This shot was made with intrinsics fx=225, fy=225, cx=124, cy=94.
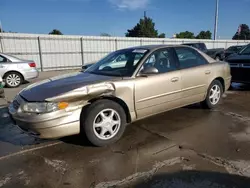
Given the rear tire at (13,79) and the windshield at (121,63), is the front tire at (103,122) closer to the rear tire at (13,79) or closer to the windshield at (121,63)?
the windshield at (121,63)

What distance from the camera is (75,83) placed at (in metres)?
3.46

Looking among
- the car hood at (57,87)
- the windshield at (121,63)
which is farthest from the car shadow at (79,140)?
the windshield at (121,63)

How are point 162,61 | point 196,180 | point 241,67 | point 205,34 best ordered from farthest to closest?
point 205,34 → point 241,67 → point 162,61 → point 196,180

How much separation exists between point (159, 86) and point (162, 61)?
559mm

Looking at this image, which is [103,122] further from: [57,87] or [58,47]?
[58,47]

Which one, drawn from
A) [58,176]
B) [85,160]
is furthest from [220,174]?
[58,176]

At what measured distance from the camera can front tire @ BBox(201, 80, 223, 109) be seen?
5.03 m

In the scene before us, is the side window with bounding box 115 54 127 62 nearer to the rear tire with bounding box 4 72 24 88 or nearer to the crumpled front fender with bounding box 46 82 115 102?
the crumpled front fender with bounding box 46 82 115 102

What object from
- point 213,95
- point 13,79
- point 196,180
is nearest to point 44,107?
point 196,180

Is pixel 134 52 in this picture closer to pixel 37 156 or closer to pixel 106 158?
pixel 106 158

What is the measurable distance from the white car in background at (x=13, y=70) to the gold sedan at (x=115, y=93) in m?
6.10

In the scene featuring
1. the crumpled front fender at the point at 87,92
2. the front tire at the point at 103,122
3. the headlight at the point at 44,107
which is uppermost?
the crumpled front fender at the point at 87,92

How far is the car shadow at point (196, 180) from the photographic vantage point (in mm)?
2451

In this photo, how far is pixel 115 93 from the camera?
345cm
